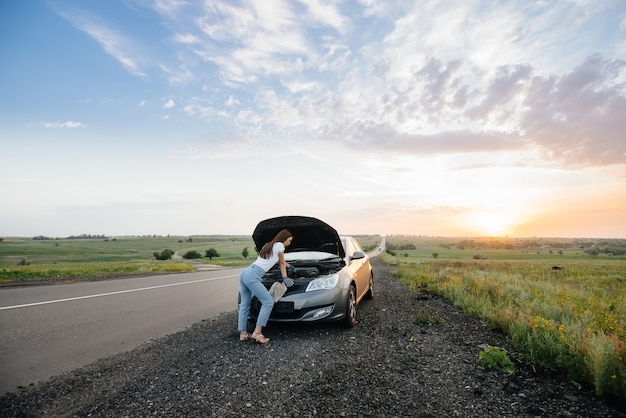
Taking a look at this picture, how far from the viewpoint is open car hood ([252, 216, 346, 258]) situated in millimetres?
7227

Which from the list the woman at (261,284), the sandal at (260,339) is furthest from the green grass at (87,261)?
the sandal at (260,339)

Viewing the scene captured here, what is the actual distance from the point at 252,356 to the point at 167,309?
16.3 ft

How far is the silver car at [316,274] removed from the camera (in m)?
5.86

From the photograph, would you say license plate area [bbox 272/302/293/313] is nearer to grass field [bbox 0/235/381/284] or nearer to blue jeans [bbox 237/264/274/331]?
blue jeans [bbox 237/264/274/331]

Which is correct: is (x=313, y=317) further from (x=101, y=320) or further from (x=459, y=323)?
(x=101, y=320)

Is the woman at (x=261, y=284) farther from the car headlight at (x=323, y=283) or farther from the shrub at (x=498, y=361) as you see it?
the shrub at (x=498, y=361)

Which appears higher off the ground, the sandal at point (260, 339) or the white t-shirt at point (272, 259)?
the white t-shirt at point (272, 259)

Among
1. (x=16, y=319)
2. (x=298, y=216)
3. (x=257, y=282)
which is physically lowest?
(x=16, y=319)

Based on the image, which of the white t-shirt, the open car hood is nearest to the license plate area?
the white t-shirt

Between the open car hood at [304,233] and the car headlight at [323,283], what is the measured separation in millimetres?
1451

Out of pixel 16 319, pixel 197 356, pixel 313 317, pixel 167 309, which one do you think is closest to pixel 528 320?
pixel 313 317

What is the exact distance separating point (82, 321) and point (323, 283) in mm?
5432

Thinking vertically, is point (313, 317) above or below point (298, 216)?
below

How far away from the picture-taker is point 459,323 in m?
6.80
